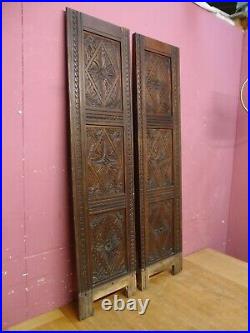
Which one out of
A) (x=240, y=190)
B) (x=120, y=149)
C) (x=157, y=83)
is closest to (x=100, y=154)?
(x=120, y=149)

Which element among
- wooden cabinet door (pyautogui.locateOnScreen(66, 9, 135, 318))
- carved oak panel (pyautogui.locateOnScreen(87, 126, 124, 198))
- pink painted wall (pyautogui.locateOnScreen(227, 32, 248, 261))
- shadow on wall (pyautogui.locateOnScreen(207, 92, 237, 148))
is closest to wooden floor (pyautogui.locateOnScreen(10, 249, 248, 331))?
wooden cabinet door (pyautogui.locateOnScreen(66, 9, 135, 318))

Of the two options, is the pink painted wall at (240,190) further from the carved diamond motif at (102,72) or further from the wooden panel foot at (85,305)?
the wooden panel foot at (85,305)

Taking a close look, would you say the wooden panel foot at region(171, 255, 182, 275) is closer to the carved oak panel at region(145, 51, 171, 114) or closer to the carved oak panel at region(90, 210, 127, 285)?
the carved oak panel at region(90, 210, 127, 285)

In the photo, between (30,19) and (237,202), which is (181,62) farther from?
(237,202)

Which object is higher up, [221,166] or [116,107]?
[116,107]

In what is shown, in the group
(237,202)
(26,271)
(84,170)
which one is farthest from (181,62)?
(26,271)

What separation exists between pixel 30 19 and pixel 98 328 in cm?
195

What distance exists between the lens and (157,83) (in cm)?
209

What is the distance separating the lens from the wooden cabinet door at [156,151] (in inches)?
77.5

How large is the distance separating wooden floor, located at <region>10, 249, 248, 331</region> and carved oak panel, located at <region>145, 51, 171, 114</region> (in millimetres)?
1422

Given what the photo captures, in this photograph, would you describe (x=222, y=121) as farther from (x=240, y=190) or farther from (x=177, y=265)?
(x=177, y=265)

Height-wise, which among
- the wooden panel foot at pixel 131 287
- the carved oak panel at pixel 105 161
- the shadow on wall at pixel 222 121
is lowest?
the wooden panel foot at pixel 131 287

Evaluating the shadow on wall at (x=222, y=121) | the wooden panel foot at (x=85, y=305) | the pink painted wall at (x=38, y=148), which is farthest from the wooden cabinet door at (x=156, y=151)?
the shadow on wall at (x=222, y=121)

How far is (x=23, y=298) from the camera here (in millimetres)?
1638
